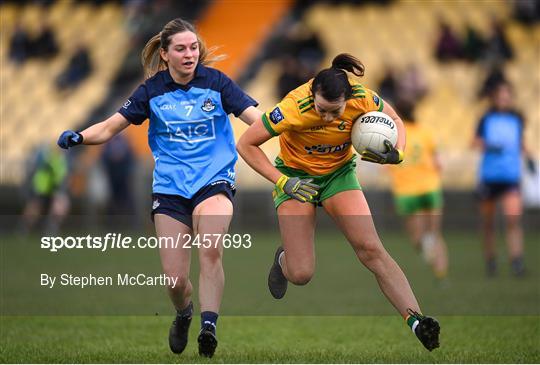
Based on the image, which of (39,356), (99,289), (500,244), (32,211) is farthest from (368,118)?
(32,211)

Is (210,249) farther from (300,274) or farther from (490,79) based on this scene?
(490,79)

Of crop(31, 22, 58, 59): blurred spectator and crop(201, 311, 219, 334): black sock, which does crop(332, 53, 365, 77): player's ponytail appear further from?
crop(31, 22, 58, 59): blurred spectator

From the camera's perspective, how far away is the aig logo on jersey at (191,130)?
7.34 m

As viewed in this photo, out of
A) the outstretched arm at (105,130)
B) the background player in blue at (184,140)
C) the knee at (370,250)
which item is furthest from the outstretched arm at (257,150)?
the outstretched arm at (105,130)

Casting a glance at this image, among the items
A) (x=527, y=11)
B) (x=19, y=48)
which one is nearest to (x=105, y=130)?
(x=527, y=11)

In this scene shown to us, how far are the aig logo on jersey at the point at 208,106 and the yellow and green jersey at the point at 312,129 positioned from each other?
1.34 ft

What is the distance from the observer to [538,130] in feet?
73.8

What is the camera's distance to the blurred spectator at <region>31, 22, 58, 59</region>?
26500 millimetres

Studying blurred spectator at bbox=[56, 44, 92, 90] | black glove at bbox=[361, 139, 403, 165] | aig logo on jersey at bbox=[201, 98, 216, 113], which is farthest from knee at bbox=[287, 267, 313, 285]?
blurred spectator at bbox=[56, 44, 92, 90]

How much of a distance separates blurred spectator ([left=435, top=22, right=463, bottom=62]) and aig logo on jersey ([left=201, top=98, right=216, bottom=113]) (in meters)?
16.9

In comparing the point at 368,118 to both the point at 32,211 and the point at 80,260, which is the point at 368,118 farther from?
the point at 32,211

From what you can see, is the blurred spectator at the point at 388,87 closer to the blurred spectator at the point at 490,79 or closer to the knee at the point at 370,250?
the blurred spectator at the point at 490,79

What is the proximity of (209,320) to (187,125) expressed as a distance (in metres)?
1.35

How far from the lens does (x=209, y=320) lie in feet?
23.0
